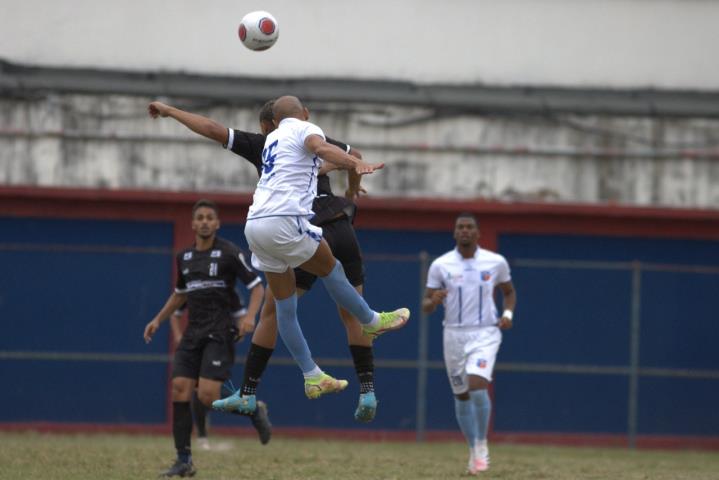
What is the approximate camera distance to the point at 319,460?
568 inches

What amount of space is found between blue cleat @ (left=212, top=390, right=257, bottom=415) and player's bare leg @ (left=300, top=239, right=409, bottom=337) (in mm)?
1095

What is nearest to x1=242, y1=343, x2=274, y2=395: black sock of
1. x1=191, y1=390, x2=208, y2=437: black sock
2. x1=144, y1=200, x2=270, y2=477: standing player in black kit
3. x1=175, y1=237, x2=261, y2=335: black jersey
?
x1=144, y1=200, x2=270, y2=477: standing player in black kit

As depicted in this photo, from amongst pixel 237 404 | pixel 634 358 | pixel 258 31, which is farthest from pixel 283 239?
pixel 634 358

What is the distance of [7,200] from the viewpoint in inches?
756

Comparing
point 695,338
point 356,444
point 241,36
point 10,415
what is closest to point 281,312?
point 241,36

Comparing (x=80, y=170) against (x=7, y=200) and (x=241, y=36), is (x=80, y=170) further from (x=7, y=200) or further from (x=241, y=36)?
(x=241, y=36)

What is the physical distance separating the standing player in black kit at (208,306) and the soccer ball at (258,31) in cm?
266

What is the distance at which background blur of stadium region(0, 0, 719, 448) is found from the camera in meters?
18.9

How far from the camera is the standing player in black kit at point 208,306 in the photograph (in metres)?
12.8

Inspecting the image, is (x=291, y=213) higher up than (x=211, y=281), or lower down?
higher up

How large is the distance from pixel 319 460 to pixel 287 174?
205 inches

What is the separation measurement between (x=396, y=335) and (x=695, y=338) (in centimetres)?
427

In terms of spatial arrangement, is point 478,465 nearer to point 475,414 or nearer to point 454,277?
Result: point 475,414

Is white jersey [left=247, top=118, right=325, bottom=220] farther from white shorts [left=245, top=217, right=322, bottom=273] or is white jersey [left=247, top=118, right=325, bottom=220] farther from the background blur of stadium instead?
the background blur of stadium
